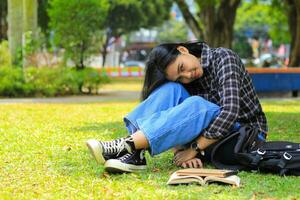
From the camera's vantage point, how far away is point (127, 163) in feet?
14.8

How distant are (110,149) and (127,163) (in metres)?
0.15

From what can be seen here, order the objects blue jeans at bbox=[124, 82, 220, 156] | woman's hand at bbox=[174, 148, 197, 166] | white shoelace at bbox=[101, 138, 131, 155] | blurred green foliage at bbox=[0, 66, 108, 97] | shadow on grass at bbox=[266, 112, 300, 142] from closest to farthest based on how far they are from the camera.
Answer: blue jeans at bbox=[124, 82, 220, 156]
white shoelace at bbox=[101, 138, 131, 155]
woman's hand at bbox=[174, 148, 197, 166]
shadow on grass at bbox=[266, 112, 300, 142]
blurred green foliage at bbox=[0, 66, 108, 97]

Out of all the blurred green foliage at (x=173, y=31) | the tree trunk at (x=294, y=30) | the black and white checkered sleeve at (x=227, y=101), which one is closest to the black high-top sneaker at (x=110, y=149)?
the black and white checkered sleeve at (x=227, y=101)

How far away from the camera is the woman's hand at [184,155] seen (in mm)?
4617

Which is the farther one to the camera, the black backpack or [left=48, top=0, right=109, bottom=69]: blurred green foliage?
[left=48, top=0, right=109, bottom=69]: blurred green foliage

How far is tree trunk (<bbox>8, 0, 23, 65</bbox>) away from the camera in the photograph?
17834mm

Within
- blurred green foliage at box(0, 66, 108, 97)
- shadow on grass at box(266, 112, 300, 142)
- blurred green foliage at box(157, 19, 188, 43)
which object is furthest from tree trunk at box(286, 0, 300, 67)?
blurred green foliage at box(157, 19, 188, 43)

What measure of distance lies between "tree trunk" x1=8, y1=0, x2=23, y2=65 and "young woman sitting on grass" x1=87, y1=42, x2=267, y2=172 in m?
13.6

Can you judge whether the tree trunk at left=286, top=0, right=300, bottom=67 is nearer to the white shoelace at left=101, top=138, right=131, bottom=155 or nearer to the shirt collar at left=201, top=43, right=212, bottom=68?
the shirt collar at left=201, top=43, right=212, bottom=68

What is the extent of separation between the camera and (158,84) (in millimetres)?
4660

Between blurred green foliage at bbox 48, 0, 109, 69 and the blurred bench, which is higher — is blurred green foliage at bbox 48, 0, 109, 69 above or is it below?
above

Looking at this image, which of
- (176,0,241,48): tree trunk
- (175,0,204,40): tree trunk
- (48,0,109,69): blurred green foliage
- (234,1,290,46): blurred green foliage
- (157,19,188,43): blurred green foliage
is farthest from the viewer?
(157,19,188,43): blurred green foliage

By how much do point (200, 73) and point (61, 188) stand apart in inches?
50.7

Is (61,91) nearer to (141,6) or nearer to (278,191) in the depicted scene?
(278,191)
